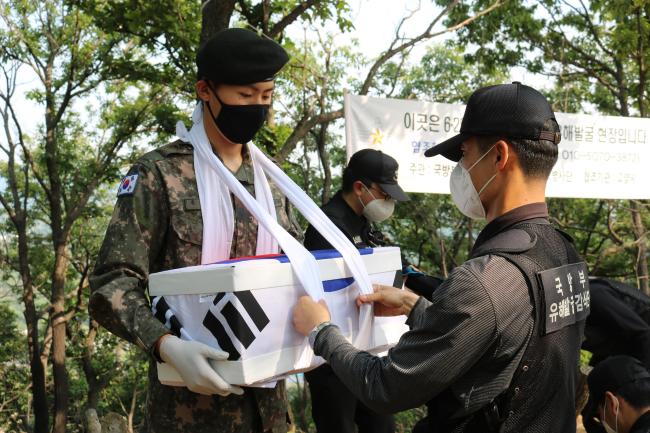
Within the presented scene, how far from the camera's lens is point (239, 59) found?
186cm

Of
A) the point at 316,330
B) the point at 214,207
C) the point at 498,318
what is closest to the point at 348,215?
the point at 214,207

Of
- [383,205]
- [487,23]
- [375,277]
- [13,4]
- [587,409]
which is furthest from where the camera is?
[13,4]

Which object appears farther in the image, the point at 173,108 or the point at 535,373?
the point at 173,108

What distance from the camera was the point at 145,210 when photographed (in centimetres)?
180

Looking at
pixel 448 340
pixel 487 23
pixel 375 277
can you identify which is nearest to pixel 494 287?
pixel 448 340

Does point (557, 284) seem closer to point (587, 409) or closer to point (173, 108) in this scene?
point (587, 409)

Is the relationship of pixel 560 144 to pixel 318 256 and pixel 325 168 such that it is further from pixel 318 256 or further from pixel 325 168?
pixel 318 256

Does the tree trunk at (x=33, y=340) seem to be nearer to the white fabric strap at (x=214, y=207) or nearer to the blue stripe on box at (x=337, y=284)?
the white fabric strap at (x=214, y=207)

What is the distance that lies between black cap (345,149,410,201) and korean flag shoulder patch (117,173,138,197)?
85.6 inches

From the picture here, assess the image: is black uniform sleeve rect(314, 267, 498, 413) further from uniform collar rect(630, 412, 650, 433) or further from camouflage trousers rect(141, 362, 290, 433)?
uniform collar rect(630, 412, 650, 433)

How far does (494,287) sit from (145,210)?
3.11ft

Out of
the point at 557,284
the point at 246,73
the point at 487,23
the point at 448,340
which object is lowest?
the point at 448,340

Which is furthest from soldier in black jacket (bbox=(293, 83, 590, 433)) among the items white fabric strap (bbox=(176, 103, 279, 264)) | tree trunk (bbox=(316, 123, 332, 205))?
tree trunk (bbox=(316, 123, 332, 205))

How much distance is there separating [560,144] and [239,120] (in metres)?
4.43
